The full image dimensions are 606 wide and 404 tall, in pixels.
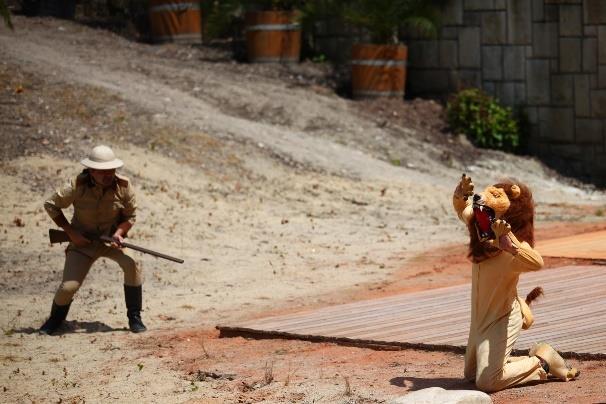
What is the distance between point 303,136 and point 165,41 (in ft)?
15.1

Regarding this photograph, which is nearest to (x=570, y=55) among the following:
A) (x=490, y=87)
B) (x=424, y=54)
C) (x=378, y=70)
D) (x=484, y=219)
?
(x=490, y=87)

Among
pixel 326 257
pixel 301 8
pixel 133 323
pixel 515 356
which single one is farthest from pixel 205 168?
pixel 515 356

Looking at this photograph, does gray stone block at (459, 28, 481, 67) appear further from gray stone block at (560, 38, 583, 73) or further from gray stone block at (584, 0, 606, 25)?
gray stone block at (584, 0, 606, 25)

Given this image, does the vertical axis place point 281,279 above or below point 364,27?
below

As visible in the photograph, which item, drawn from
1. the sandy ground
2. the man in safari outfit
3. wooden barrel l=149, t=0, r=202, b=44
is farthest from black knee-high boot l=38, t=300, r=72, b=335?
wooden barrel l=149, t=0, r=202, b=44

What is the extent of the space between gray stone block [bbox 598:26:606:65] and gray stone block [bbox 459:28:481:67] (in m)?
2.00

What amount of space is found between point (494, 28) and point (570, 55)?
131cm

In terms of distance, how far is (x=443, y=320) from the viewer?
356 inches

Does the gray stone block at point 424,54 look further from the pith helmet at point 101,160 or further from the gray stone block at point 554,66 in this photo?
the pith helmet at point 101,160

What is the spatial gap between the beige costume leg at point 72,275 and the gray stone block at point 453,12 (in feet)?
34.6

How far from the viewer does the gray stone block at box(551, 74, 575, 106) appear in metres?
18.3

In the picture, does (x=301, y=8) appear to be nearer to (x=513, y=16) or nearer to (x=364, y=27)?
(x=364, y=27)

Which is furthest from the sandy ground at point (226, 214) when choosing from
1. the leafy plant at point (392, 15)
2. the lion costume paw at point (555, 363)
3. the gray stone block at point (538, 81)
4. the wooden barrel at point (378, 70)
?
the leafy plant at point (392, 15)

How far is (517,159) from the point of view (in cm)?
1859
